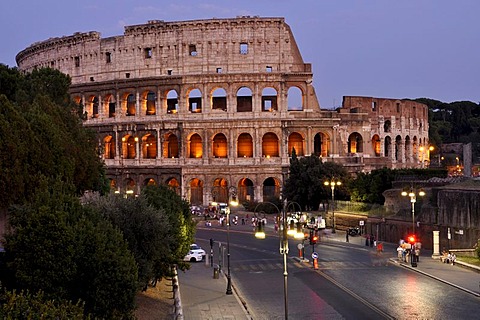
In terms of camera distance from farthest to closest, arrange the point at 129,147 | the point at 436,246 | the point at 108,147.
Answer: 1. the point at 108,147
2. the point at 129,147
3. the point at 436,246

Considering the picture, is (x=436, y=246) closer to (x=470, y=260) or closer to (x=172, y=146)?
(x=470, y=260)

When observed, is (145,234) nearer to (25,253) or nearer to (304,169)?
(25,253)

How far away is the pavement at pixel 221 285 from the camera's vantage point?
20.6 m

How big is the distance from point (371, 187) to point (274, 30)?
788 inches

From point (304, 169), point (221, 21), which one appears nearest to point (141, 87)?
point (221, 21)

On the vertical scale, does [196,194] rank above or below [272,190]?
below

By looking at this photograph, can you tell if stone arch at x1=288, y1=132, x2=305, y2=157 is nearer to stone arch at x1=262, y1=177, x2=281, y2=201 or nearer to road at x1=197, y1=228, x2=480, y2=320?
stone arch at x1=262, y1=177, x2=281, y2=201

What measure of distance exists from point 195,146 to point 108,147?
29.7ft

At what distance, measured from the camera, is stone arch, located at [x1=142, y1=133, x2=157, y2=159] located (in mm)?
62441

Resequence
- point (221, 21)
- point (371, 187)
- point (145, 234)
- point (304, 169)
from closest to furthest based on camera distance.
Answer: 1. point (145, 234)
2. point (371, 187)
3. point (304, 169)
4. point (221, 21)

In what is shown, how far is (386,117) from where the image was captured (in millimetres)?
66812

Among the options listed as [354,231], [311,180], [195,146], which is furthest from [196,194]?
[354,231]

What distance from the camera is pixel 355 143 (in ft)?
210

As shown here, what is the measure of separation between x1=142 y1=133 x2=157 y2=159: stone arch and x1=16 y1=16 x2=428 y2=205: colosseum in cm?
11
